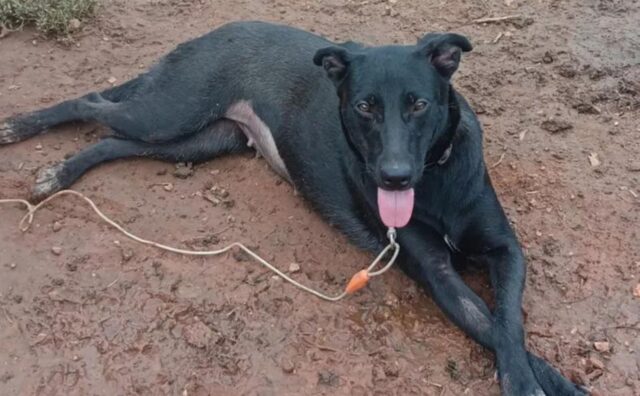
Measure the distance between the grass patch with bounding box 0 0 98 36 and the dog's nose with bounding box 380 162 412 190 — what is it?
120 inches

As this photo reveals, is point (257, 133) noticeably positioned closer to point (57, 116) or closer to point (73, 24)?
point (57, 116)

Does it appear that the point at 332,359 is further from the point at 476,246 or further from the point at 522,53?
the point at 522,53

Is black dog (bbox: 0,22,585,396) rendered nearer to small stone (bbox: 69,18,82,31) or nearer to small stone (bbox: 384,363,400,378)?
small stone (bbox: 384,363,400,378)

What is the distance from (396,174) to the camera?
3.27 meters

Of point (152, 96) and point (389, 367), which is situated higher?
point (152, 96)

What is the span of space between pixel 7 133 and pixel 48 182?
1.64 feet

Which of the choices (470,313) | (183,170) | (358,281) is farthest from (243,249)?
(470,313)

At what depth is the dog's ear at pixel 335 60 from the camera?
355 cm

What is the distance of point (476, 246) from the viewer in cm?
371

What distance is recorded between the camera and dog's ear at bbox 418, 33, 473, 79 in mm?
3455

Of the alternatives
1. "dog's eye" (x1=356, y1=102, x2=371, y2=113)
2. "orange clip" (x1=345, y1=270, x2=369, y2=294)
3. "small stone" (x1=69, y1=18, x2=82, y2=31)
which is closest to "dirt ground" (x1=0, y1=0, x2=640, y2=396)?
"orange clip" (x1=345, y1=270, x2=369, y2=294)

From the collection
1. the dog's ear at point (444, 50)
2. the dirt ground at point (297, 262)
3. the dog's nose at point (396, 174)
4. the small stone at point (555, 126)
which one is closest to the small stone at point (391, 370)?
the dirt ground at point (297, 262)

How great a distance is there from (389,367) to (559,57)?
258 cm

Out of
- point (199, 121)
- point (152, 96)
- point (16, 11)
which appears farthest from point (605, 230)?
point (16, 11)
